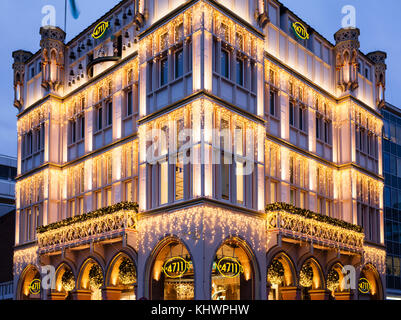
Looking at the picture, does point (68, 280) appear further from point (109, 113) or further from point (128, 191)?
point (109, 113)

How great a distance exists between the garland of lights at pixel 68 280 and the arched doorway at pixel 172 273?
768cm

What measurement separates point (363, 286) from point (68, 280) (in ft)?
58.5

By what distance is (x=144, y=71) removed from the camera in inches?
1266

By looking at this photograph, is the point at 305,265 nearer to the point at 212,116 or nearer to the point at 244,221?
the point at 244,221

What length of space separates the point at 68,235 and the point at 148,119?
28.3 feet

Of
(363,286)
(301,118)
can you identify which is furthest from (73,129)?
(363,286)

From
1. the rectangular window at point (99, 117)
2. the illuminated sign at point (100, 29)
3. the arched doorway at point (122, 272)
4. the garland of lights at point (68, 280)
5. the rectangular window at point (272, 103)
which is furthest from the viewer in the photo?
the illuminated sign at point (100, 29)

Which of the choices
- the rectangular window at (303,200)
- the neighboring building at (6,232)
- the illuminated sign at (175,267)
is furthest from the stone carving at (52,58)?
the rectangular window at (303,200)

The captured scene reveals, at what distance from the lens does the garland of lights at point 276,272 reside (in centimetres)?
3153

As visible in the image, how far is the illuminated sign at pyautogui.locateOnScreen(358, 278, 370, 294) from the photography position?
37719 mm

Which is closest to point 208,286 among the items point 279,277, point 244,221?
point 244,221

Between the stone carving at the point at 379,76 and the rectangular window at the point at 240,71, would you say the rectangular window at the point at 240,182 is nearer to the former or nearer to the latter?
the rectangular window at the point at 240,71

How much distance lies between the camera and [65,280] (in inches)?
1422

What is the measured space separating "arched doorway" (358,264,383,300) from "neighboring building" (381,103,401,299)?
12058 mm
